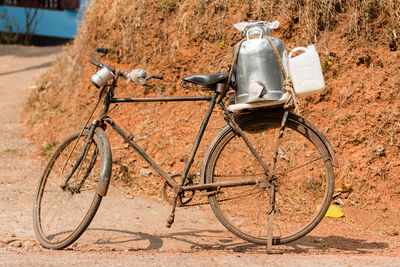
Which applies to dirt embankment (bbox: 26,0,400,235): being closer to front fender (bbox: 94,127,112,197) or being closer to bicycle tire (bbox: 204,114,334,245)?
bicycle tire (bbox: 204,114,334,245)

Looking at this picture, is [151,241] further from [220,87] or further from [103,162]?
[220,87]

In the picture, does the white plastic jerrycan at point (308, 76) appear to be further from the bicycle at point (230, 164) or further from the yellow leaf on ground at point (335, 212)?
the yellow leaf on ground at point (335, 212)

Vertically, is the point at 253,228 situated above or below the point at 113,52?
below

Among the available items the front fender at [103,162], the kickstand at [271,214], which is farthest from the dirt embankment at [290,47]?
the front fender at [103,162]

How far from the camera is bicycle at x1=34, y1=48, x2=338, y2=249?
11.3 ft

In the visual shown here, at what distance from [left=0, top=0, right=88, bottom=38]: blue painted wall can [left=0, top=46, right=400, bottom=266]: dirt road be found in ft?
34.4

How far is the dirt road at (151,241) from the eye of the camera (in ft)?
10.4

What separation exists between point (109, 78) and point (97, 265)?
138 centimetres

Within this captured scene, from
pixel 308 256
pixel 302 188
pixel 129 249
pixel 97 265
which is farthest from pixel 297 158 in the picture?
pixel 97 265

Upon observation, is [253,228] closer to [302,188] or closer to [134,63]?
[302,188]

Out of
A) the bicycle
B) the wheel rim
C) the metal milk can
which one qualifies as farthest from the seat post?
the wheel rim

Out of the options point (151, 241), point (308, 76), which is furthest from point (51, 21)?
point (308, 76)

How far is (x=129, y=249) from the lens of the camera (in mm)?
3697

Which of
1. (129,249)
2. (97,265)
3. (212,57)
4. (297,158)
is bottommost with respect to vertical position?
(129,249)
